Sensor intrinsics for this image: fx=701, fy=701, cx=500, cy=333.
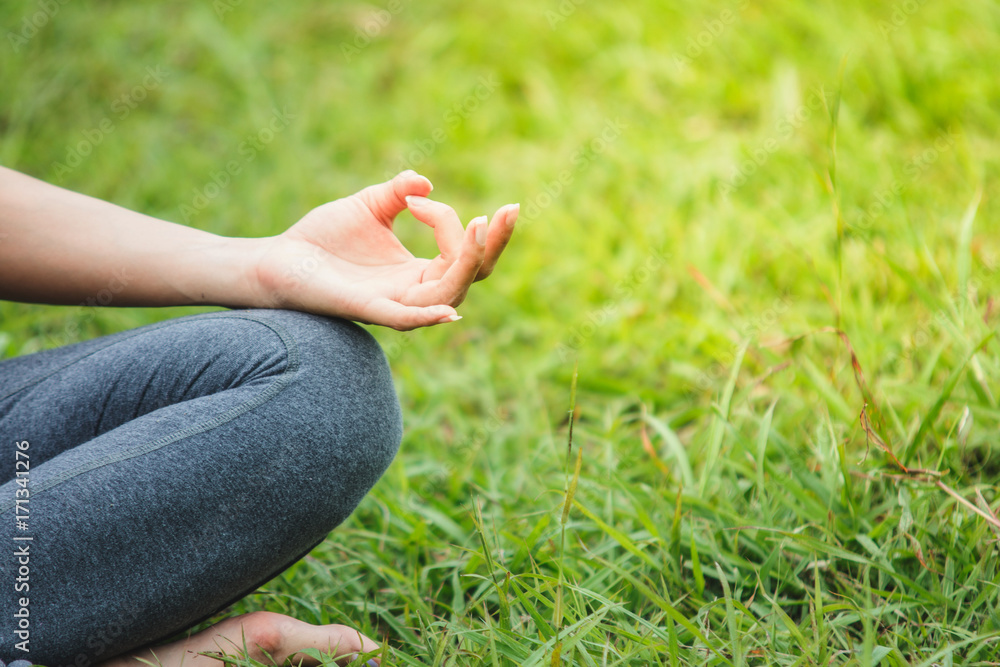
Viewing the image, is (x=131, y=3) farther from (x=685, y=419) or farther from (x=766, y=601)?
(x=766, y=601)

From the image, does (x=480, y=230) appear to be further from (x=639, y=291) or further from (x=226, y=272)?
(x=639, y=291)

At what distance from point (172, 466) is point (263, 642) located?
1.12 feet

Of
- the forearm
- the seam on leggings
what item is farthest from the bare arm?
the seam on leggings

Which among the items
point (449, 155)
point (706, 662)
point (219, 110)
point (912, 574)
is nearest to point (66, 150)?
point (219, 110)

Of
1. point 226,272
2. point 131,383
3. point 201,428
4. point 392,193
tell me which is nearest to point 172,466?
point 201,428

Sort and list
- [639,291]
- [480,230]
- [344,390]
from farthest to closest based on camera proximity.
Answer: [639,291]
[344,390]
[480,230]

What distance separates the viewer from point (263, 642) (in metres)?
1.09

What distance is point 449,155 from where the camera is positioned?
2.94 metres

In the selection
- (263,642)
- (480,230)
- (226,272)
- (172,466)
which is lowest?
(263,642)

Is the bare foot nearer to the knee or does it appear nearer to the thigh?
the knee

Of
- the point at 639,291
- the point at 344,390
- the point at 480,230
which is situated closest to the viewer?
the point at 480,230

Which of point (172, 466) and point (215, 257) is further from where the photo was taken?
point (215, 257)

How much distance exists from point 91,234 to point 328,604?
2.44 feet

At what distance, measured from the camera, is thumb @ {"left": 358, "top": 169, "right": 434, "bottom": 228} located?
42.4 inches
